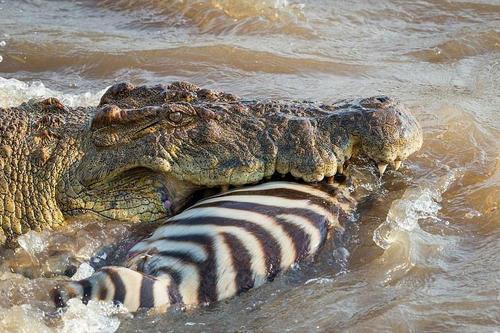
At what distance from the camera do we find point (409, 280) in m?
3.85

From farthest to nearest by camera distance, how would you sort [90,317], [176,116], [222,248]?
[176,116], [222,248], [90,317]

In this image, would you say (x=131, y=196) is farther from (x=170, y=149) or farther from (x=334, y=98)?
(x=334, y=98)

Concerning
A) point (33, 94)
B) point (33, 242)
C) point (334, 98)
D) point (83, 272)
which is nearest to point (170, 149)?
point (83, 272)

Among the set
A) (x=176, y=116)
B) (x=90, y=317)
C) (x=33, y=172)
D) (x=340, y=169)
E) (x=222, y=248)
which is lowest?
(x=90, y=317)

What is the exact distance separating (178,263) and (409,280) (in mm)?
1082

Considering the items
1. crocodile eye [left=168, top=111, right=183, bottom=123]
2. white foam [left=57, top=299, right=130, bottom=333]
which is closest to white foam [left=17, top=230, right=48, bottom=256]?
white foam [left=57, top=299, right=130, bottom=333]

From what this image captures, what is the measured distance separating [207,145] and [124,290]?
0.92 m

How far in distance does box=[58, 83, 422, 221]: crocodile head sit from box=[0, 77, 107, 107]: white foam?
187 cm

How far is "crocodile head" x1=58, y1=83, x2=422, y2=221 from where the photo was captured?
13.4ft

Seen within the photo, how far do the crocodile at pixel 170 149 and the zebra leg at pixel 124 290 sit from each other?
0.66 metres

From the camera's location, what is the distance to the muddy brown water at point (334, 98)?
3621 millimetres

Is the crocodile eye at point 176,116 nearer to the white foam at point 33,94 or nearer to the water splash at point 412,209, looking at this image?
the water splash at point 412,209

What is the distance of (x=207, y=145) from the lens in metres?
4.20

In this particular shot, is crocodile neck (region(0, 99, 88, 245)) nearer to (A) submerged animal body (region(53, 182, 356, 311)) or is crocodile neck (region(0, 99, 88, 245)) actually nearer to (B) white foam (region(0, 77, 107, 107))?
(A) submerged animal body (region(53, 182, 356, 311))
